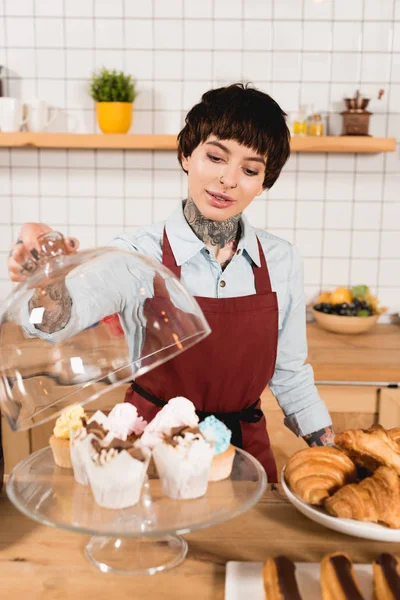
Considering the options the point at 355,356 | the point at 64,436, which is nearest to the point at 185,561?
the point at 64,436

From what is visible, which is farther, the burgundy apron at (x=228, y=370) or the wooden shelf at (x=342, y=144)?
the wooden shelf at (x=342, y=144)

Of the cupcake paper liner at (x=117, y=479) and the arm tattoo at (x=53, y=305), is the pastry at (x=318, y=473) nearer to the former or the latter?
the cupcake paper liner at (x=117, y=479)

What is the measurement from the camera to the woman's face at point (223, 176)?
141 cm

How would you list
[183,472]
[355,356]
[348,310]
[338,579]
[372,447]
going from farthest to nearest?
[348,310], [355,356], [372,447], [183,472], [338,579]

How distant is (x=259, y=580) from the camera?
33.7 inches

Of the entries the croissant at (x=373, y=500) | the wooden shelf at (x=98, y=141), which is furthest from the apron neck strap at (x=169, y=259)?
the wooden shelf at (x=98, y=141)

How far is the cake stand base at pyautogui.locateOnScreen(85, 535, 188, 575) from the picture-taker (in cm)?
90

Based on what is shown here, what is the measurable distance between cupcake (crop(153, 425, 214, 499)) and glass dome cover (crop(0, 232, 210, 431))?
0.12 meters

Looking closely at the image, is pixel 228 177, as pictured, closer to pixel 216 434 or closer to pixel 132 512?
pixel 216 434

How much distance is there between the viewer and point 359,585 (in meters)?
0.84

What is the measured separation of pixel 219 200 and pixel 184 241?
15 cm

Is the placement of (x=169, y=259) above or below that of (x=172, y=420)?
above

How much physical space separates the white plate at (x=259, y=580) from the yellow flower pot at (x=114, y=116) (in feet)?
6.54

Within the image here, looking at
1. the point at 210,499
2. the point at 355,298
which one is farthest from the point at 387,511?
the point at 355,298
